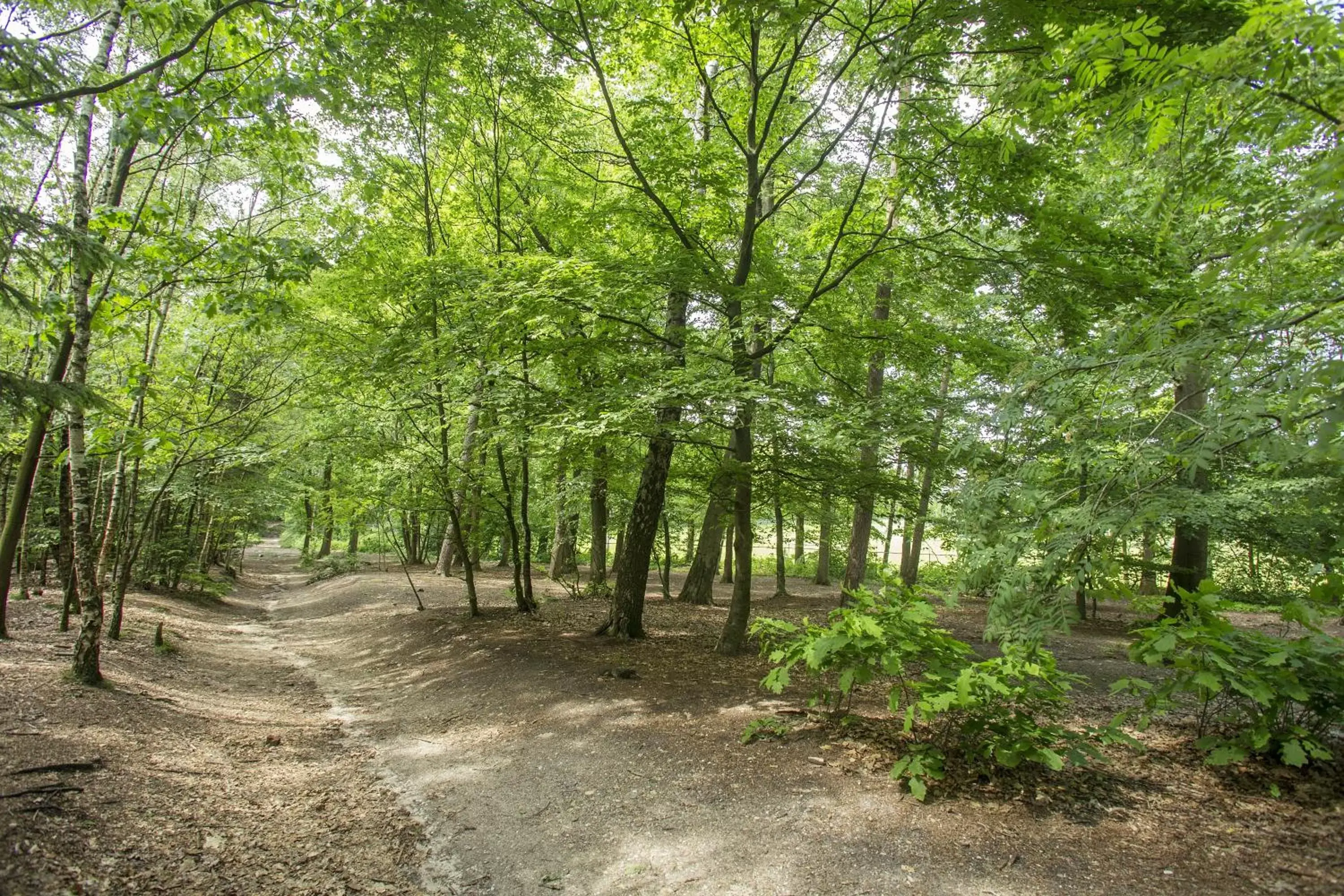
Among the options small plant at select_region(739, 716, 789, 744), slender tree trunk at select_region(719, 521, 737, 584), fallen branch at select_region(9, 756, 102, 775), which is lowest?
fallen branch at select_region(9, 756, 102, 775)

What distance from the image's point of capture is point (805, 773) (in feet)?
15.3

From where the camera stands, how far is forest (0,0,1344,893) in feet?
10.7

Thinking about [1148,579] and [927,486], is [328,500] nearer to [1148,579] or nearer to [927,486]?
[927,486]

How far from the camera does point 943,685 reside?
4.12 meters

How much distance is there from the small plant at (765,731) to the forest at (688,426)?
0.03 meters

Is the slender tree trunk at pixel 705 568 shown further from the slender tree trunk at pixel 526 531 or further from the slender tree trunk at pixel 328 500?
the slender tree trunk at pixel 328 500

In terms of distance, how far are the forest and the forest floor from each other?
0.04 meters

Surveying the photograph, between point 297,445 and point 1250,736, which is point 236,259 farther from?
point 1250,736

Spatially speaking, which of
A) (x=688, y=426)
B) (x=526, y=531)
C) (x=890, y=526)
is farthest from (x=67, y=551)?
(x=890, y=526)

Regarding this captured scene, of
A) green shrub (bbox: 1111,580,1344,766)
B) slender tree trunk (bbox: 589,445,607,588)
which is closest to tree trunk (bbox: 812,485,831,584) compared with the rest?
slender tree trunk (bbox: 589,445,607,588)

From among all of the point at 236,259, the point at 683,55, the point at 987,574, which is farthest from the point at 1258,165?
the point at 236,259

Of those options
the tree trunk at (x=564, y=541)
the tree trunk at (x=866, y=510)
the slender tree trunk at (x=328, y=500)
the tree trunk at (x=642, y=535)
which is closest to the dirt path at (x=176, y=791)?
the tree trunk at (x=642, y=535)

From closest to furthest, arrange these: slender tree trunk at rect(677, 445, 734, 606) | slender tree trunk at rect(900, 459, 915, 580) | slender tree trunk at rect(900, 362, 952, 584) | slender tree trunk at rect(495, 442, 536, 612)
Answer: slender tree trunk at rect(900, 362, 952, 584) < slender tree trunk at rect(900, 459, 915, 580) < slender tree trunk at rect(495, 442, 536, 612) < slender tree trunk at rect(677, 445, 734, 606)

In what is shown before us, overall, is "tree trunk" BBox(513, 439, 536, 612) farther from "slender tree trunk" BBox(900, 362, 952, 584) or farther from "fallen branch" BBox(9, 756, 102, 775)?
"fallen branch" BBox(9, 756, 102, 775)
